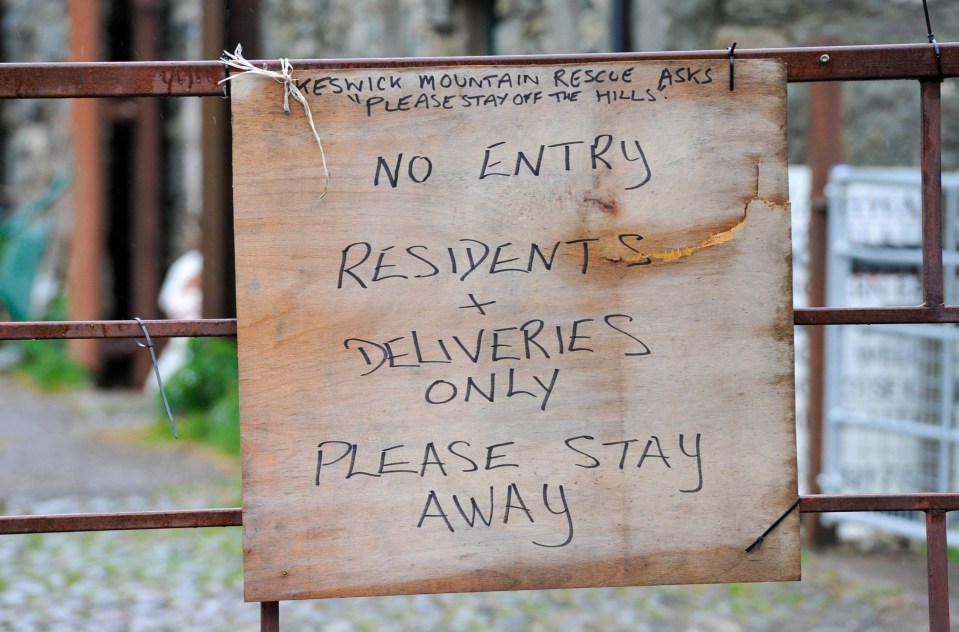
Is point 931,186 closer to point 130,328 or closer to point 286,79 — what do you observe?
point 286,79

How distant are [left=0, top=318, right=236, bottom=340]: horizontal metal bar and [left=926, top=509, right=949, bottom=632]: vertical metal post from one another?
125 centimetres

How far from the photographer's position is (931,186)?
1925mm

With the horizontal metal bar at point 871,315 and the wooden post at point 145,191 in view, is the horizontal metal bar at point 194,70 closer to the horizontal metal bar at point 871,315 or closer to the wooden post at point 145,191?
the horizontal metal bar at point 871,315

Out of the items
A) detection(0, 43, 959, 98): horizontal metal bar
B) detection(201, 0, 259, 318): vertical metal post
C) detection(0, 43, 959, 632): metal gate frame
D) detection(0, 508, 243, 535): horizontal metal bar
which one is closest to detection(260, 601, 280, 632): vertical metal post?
detection(0, 43, 959, 632): metal gate frame

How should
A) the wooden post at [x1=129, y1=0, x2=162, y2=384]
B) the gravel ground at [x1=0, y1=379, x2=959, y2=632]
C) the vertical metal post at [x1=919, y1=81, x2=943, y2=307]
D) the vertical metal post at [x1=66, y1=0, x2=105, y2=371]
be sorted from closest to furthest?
the vertical metal post at [x1=919, y1=81, x2=943, y2=307], the gravel ground at [x1=0, y1=379, x2=959, y2=632], the vertical metal post at [x1=66, y1=0, x2=105, y2=371], the wooden post at [x1=129, y1=0, x2=162, y2=384]

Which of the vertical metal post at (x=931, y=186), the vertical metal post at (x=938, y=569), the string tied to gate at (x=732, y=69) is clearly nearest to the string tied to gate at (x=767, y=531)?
the vertical metal post at (x=938, y=569)

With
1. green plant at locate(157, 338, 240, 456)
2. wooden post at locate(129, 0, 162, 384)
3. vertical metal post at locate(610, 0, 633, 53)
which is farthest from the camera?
wooden post at locate(129, 0, 162, 384)

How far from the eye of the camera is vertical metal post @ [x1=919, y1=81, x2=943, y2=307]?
1920 millimetres

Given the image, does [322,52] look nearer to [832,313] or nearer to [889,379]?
[889,379]

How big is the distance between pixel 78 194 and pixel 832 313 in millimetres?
7173

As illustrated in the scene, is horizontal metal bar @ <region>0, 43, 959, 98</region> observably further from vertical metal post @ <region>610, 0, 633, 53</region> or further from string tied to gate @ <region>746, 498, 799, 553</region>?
vertical metal post @ <region>610, 0, 633, 53</region>

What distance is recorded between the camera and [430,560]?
186 centimetres

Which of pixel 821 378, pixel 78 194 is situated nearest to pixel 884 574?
pixel 821 378

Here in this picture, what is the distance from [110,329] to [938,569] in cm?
147
